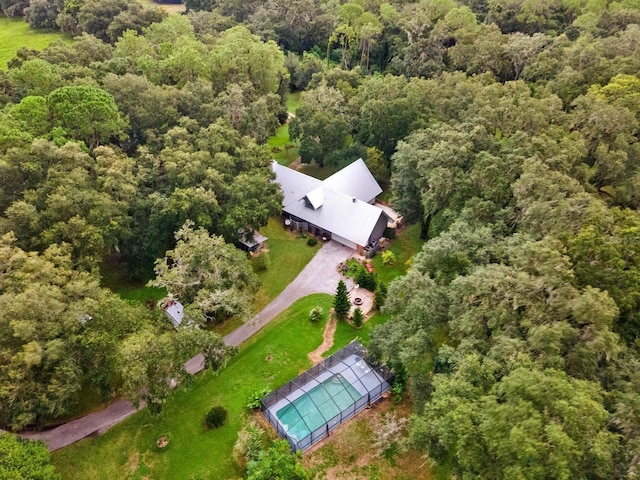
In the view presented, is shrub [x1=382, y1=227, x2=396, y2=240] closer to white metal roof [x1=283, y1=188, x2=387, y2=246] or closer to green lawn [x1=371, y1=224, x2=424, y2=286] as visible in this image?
green lawn [x1=371, y1=224, x2=424, y2=286]

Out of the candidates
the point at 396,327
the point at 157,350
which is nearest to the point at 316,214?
the point at 396,327

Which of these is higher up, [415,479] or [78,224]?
[78,224]

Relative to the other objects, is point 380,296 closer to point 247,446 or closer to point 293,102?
point 247,446

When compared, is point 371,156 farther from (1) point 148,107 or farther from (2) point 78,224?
(2) point 78,224

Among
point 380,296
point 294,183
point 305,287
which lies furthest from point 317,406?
point 294,183

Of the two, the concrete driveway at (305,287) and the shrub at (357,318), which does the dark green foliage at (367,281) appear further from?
the shrub at (357,318)

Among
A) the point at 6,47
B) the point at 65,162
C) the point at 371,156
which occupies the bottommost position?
the point at 6,47
